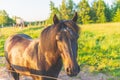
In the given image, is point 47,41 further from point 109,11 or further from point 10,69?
point 109,11

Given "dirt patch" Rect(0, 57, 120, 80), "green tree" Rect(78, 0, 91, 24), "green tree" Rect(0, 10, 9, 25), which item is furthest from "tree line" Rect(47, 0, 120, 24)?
"dirt patch" Rect(0, 57, 120, 80)

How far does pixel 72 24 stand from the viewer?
12.2 feet

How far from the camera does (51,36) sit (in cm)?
381

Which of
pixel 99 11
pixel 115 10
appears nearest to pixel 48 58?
pixel 99 11

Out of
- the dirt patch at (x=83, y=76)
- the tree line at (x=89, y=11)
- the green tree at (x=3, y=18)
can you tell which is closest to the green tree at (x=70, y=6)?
the tree line at (x=89, y=11)

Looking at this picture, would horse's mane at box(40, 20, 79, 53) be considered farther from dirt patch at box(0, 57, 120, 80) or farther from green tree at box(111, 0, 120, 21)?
green tree at box(111, 0, 120, 21)

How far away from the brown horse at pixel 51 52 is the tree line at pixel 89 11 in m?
52.2

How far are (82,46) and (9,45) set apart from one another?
6.74 meters

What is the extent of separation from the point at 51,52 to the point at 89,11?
56.8 meters

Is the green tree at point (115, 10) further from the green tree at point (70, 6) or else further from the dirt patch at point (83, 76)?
the dirt patch at point (83, 76)

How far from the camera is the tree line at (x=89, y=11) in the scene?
5816 centimetres

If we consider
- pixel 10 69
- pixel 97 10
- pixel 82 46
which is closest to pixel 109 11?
pixel 97 10

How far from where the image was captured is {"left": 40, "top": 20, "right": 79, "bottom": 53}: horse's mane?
3.70 metres

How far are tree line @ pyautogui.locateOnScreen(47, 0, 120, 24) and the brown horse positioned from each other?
5219 cm
